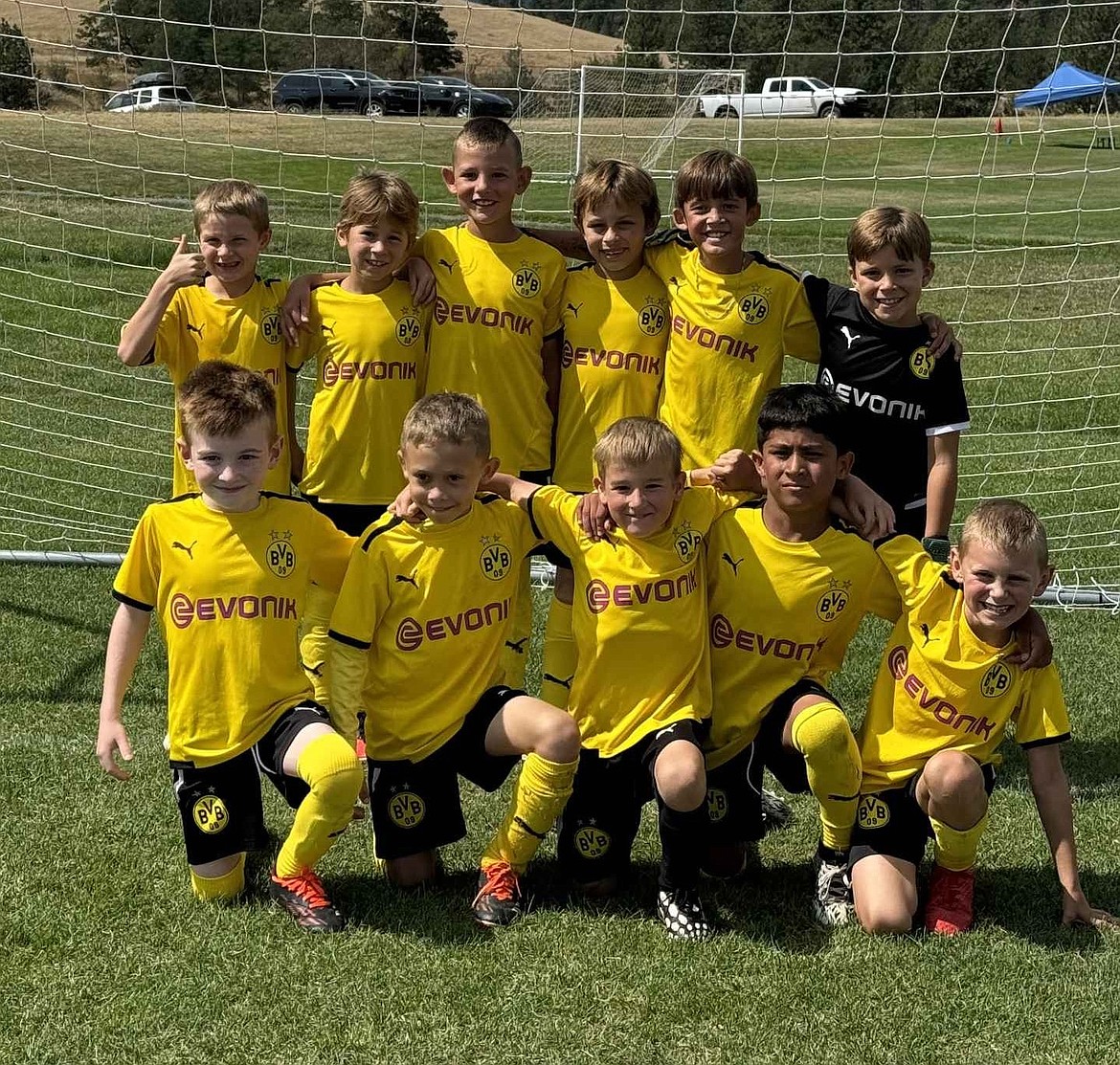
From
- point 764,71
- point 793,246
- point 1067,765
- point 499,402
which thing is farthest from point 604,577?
point 793,246

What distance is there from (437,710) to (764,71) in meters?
7.59

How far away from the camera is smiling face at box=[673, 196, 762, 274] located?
406 centimetres

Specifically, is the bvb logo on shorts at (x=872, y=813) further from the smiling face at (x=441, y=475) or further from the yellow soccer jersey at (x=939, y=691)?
the smiling face at (x=441, y=475)

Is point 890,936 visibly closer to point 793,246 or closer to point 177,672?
point 177,672

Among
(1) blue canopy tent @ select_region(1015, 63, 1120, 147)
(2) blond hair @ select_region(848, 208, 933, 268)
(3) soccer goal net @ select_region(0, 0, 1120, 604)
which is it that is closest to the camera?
(2) blond hair @ select_region(848, 208, 933, 268)

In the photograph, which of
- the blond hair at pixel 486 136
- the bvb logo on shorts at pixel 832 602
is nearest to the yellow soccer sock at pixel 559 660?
the bvb logo on shorts at pixel 832 602

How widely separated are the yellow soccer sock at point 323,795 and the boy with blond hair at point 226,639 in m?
0.01

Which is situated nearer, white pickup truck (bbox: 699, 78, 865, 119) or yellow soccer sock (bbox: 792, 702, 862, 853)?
yellow soccer sock (bbox: 792, 702, 862, 853)

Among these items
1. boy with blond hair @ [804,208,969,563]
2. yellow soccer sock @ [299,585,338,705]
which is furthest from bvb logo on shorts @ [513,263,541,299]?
yellow soccer sock @ [299,585,338,705]

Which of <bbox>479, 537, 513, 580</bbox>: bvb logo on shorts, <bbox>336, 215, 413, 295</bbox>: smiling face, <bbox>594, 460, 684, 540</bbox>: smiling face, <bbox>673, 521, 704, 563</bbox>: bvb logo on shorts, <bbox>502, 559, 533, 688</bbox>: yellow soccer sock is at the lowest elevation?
<bbox>502, 559, 533, 688</bbox>: yellow soccer sock

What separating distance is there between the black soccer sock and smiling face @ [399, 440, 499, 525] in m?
0.92

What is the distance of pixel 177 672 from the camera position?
3572 millimetres

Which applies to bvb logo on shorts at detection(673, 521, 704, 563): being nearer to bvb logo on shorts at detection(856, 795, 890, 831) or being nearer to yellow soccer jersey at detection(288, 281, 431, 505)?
bvb logo on shorts at detection(856, 795, 890, 831)

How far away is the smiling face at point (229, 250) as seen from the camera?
4211 mm
